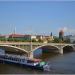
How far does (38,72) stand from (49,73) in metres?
0.71

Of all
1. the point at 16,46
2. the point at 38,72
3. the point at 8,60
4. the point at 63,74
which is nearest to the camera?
the point at 63,74

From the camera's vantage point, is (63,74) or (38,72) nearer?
(63,74)

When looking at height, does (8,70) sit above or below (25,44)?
below

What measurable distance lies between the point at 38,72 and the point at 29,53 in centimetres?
565

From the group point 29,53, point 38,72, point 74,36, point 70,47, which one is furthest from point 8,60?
point 74,36

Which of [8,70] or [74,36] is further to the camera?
[74,36]

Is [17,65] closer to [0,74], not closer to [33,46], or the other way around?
[0,74]

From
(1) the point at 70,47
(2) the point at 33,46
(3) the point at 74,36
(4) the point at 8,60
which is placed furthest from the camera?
(3) the point at 74,36

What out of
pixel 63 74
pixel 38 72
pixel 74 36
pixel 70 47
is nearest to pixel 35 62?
pixel 38 72

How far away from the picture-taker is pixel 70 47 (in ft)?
87.0

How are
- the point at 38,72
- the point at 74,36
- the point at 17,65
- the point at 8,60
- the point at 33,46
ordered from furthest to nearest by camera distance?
the point at 74,36 → the point at 33,46 → the point at 8,60 → the point at 17,65 → the point at 38,72

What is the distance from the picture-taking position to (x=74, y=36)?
143 feet

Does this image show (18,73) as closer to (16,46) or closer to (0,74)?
(0,74)

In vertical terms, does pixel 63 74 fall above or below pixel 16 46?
below
